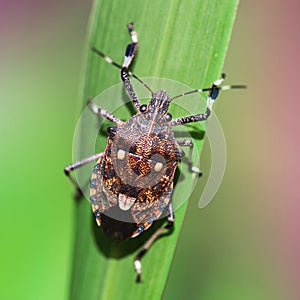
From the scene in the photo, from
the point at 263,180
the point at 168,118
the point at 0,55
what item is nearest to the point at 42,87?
the point at 0,55

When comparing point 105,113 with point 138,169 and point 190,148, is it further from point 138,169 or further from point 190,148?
point 190,148

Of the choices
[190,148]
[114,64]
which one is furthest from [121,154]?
[114,64]

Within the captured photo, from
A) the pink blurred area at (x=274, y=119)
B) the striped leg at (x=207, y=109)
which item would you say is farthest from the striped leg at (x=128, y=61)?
the pink blurred area at (x=274, y=119)

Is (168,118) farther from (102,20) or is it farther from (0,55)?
(0,55)

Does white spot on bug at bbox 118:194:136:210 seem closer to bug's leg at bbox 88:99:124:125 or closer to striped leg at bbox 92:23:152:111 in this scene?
bug's leg at bbox 88:99:124:125

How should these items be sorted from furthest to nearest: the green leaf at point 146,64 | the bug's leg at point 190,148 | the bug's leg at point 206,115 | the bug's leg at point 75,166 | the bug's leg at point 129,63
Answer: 1. the bug's leg at point 75,166
2. the bug's leg at point 190,148
3. the bug's leg at point 206,115
4. the bug's leg at point 129,63
5. the green leaf at point 146,64

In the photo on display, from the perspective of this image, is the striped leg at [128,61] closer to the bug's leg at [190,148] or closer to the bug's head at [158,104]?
the bug's head at [158,104]
